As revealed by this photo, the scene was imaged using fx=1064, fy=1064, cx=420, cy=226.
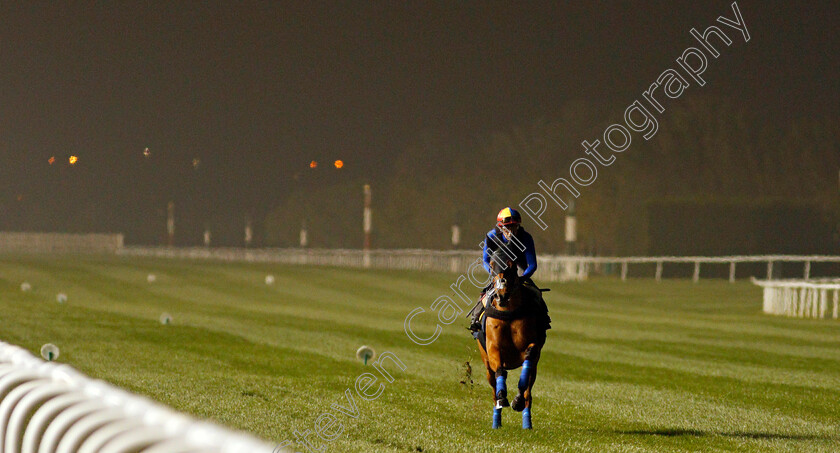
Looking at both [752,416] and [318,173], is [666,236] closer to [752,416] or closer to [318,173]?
[752,416]

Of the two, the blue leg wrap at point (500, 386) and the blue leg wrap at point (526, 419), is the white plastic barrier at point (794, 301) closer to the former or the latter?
the blue leg wrap at point (526, 419)

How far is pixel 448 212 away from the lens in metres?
75.7

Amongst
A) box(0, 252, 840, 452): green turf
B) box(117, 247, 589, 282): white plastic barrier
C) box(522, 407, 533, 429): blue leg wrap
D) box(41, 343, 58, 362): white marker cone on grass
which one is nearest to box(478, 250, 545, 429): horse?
box(522, 407, 533, 429): blue leg wrap

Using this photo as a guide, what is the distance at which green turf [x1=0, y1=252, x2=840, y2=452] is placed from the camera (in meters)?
Result: 8.70

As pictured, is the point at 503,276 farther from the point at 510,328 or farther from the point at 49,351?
the point at 49,351

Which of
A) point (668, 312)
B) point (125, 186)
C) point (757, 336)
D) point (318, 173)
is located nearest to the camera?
point (757, 336)

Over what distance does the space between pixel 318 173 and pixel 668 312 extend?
220ft

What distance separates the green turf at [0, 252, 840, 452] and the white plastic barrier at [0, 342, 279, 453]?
349cm

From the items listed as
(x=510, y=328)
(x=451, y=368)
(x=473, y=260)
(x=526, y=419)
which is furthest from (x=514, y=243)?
(x=473, y=260)

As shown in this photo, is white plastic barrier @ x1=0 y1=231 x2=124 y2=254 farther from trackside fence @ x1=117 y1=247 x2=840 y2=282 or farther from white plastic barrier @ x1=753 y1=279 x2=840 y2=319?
white plastic barrier @ x1=753 y1=279 x2=840 y2=319

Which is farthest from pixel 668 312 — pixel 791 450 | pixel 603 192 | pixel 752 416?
pixel 603 192

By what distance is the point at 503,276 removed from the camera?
25.3ft

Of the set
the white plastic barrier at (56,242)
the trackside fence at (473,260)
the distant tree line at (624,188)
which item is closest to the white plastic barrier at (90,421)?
the trackside fence at (473,260)

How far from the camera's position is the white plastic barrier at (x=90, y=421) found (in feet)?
9.77
